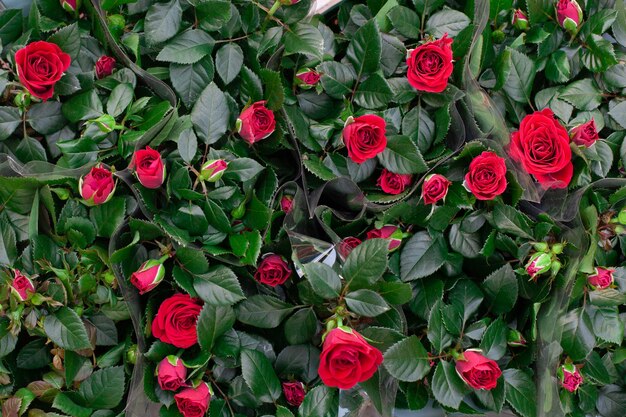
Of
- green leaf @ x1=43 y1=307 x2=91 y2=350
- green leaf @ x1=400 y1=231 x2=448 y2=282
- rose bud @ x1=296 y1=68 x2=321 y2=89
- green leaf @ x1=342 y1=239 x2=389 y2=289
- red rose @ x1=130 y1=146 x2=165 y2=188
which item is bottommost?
green leaf @ x1=400 y1=231 x2=448 y2=282

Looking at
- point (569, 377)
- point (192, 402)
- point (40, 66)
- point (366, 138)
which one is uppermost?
point (40, 66)

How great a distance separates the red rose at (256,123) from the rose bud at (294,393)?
0.37 metres

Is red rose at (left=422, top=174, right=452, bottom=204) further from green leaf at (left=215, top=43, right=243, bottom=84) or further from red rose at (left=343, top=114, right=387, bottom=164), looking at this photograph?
green leaf at (left=215, top=43, right=243, bottom=84)

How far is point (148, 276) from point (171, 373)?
0.14 metres

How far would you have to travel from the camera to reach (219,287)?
0.88 m

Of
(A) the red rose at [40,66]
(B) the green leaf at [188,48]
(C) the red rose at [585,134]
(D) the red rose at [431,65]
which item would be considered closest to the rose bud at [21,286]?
(A) the red rose at [40,66]

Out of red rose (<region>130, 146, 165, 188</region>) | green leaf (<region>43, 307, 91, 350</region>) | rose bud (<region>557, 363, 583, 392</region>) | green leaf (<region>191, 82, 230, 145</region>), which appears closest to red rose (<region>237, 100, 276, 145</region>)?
green leaf (<region>191, 82, 230, 145</region>)

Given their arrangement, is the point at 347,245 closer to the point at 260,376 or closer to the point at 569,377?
the point at 260,376

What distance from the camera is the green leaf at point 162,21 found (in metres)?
0.92

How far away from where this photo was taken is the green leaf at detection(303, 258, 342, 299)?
0.86 metres

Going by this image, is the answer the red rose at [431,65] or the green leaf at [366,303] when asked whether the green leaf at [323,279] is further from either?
the red rose at [431,65]

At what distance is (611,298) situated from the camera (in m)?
0.95

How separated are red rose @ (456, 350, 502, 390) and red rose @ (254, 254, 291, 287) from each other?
295 mm

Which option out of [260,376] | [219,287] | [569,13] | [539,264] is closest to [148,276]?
[219,287]
